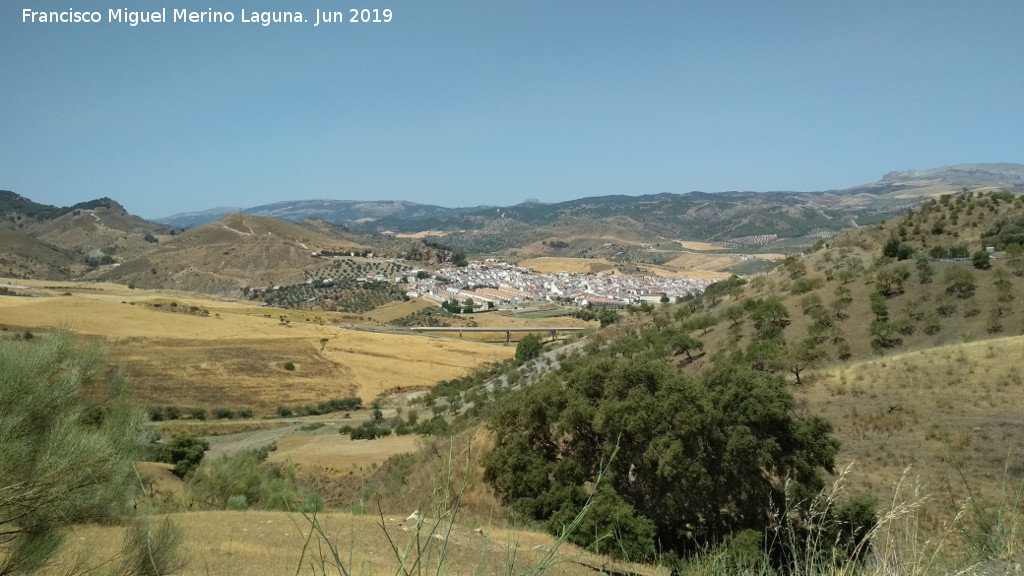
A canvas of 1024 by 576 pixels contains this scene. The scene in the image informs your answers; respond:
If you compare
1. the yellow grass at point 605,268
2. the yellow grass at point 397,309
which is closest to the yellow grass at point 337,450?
the yellow grass at point 397,309

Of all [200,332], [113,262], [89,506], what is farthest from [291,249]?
[89,506]

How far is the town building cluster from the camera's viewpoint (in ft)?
323

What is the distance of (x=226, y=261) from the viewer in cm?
12188

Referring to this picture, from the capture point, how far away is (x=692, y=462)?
37.6ft

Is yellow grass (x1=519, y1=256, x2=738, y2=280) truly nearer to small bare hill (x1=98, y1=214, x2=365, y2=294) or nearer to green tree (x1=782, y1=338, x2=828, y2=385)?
small bare hill (x1=98, y1=214, x2=365, y2=294)

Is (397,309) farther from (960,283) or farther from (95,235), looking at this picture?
(95,235)

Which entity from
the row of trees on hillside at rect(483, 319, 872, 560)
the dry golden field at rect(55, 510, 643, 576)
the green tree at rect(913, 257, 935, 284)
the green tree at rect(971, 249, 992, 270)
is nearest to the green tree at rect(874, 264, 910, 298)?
the green tree at rect(913, 257, 935, 284)

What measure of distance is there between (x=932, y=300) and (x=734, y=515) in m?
23.3

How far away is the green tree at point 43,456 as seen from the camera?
4.77m

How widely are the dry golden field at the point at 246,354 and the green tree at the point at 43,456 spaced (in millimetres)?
29829

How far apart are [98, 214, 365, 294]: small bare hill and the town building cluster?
85.8 ft

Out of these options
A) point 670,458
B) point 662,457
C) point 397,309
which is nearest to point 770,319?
point 662,457

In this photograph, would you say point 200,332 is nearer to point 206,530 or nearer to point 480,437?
point 480,437

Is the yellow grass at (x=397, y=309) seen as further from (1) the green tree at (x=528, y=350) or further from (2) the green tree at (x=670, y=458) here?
(2) the green tree at (x=670, y=458)
